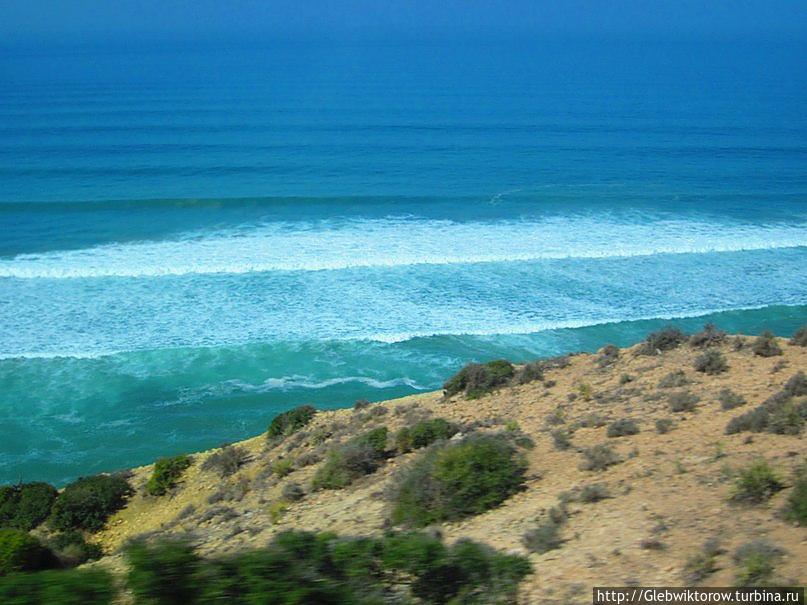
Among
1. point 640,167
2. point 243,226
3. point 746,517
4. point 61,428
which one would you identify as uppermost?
point 640,167

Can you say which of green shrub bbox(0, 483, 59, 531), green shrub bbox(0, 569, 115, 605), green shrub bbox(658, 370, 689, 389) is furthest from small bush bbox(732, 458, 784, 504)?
green shrub bbox(0, 483, 59, 531)

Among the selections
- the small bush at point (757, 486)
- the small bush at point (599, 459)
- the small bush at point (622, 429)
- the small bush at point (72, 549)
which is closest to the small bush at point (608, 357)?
the small bush at point (622, 429)

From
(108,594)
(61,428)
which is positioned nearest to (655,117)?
(61,428)

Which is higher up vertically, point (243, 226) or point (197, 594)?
point (243, 226)

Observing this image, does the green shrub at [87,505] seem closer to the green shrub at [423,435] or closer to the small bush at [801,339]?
the green shrub at [423,435]

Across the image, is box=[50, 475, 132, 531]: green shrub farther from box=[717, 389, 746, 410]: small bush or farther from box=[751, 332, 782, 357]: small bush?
box=[751, 332, 782, 357]: small bush

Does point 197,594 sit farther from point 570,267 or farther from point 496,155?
point 496,155

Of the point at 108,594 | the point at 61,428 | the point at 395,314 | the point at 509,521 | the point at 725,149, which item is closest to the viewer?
the point at 108,594
